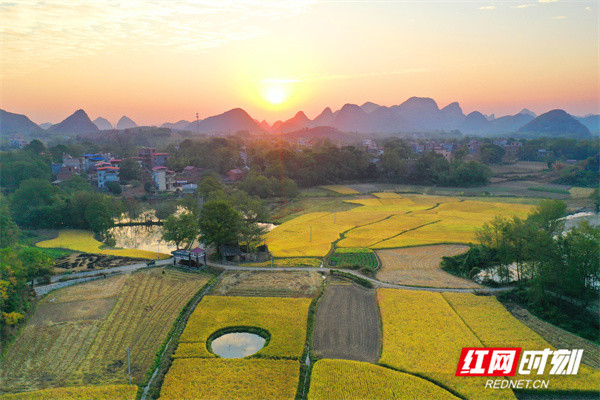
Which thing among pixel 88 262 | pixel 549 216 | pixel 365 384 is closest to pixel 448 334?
pixel 365 384

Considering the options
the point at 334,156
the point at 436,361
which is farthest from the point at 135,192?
the point at 436,361

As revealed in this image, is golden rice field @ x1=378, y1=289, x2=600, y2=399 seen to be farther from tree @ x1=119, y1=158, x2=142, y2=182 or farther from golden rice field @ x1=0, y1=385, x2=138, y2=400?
tree @ x1=119, y1=158, x2=142, y2=182

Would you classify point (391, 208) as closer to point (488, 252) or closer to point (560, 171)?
point (488, 252)

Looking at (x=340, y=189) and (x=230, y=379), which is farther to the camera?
(x=340, y=189)

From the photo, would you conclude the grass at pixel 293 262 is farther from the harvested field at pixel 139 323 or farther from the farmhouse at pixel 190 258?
the harvested field at pixel 139 323

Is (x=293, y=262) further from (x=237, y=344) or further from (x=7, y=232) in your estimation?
(x=7, y=232)

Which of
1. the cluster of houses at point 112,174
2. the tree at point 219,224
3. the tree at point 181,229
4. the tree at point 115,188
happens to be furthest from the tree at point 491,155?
the tree at point 181,229
